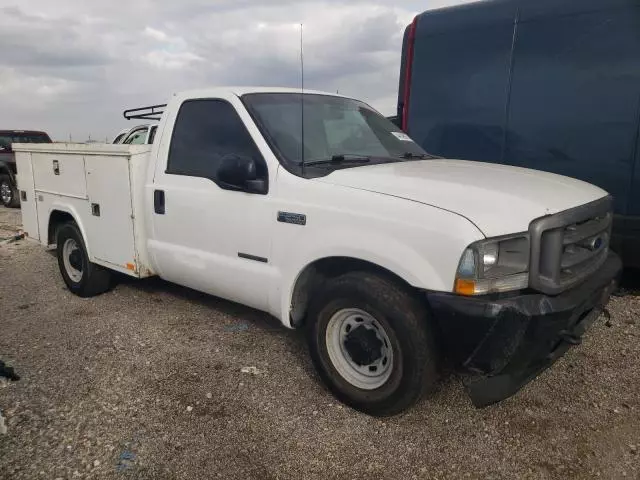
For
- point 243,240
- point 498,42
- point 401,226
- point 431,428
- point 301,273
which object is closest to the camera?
point 401,226

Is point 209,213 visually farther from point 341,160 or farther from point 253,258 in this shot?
point 341,160

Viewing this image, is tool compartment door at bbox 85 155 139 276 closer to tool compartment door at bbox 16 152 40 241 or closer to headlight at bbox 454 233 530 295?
tool compartment door at bbox 16 152 40 241

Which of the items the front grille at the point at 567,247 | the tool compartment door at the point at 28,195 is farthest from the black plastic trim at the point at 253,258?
the tool compartment door at the point at 28,195

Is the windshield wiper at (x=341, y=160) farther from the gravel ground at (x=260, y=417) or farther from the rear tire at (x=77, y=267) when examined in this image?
the rear tire at (x=77, y=267)

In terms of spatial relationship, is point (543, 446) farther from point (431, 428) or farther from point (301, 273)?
point (301, 273)

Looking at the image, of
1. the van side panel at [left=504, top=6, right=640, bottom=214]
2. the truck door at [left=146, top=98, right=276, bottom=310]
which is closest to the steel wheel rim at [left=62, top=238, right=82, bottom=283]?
the truck door at [left=146, top=98, right=276, bottom=310]

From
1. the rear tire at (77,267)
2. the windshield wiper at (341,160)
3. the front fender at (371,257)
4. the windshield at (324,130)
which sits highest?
the windshield at (324,130)

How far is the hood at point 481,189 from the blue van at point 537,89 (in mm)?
1411

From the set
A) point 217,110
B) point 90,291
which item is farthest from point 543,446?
point 90,291

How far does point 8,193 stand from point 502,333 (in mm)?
14040

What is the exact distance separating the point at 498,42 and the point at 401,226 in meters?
3.16

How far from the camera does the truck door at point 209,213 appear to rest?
344cm

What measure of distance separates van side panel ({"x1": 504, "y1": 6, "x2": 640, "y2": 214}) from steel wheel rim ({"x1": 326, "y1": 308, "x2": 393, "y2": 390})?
9.09 feet

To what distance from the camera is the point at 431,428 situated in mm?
2965
